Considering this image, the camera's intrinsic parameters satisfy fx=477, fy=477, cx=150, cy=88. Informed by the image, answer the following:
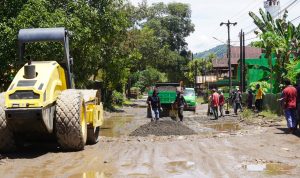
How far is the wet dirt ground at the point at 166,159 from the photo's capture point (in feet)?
29.5

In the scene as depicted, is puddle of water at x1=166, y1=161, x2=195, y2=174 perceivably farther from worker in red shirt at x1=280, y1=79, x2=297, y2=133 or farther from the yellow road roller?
worker in red shirt at x1=280, y1=79, x2=297, y2=133

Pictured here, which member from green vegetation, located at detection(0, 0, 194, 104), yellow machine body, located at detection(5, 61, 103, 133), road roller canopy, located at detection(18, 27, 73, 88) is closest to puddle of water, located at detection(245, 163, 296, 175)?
yellow machine body, located at detection(5, 61, 103, 133)

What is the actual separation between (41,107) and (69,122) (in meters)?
1.06

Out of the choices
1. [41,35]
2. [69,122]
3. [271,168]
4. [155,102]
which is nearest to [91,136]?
[69,122]

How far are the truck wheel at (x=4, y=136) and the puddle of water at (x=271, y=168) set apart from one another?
571 centimetres

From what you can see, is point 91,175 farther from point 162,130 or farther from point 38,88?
point 162,130

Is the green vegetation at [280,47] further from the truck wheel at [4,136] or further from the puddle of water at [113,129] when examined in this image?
the truck wheel at [4,136]

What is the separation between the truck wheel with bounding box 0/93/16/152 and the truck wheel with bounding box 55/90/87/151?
113 cm

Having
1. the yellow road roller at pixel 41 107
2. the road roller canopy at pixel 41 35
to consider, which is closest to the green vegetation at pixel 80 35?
the road roller canopy at pixel 41 35

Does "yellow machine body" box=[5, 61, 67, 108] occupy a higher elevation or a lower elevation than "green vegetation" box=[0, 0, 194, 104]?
lower

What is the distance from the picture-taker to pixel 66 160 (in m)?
10.6

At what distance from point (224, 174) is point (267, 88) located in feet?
89.9

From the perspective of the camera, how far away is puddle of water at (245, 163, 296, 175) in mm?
8929

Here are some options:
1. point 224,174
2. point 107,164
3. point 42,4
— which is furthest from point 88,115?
point 42,4
